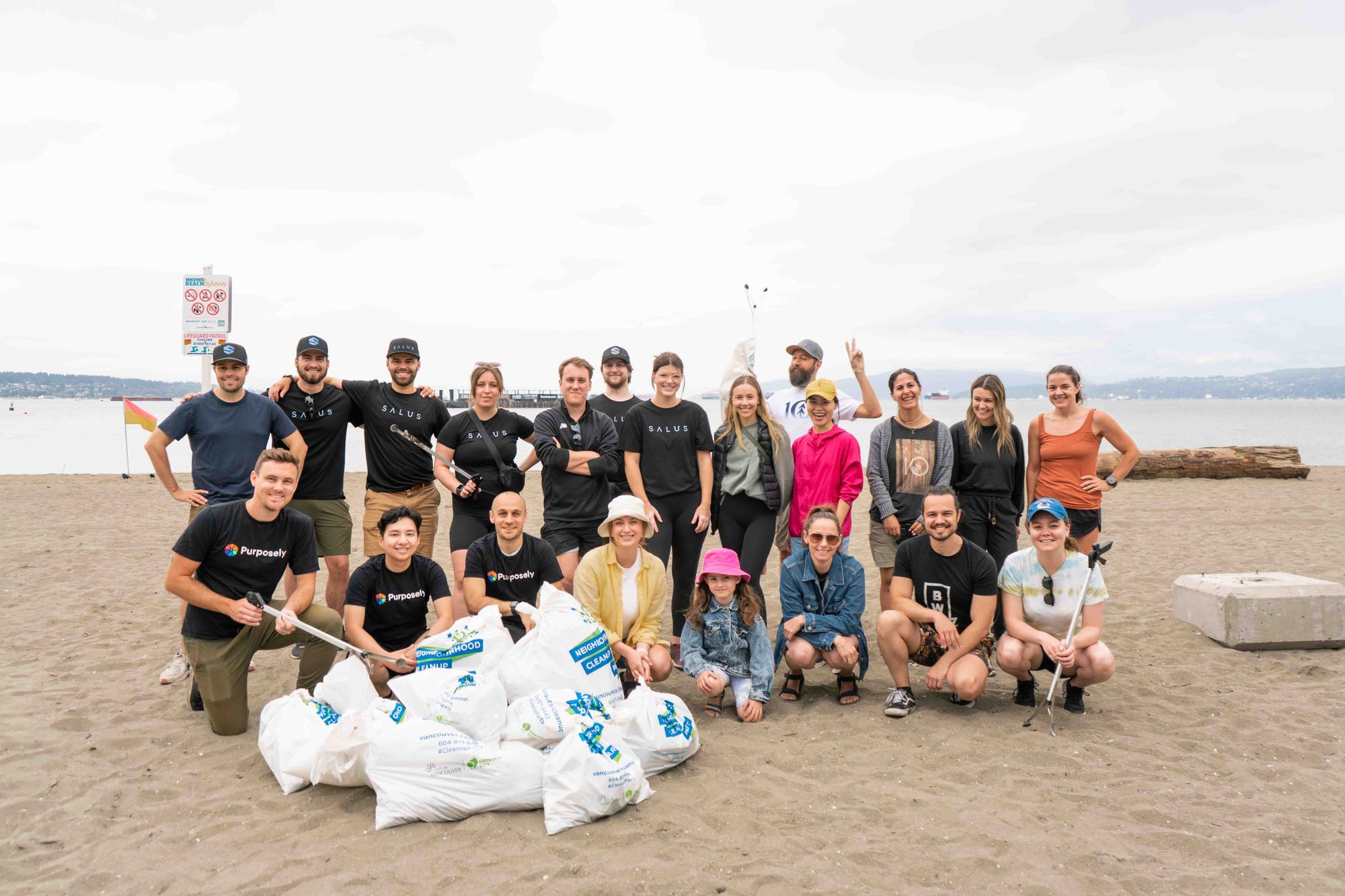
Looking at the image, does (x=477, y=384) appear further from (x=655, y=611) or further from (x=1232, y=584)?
(x=1232, y=584)

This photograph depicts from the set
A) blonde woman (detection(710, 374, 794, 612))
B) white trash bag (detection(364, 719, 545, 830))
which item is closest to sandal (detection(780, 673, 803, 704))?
blonde woman (detection(710, 374, 794, 612))

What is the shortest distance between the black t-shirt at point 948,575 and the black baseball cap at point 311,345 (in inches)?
154

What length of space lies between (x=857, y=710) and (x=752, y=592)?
0.88 m

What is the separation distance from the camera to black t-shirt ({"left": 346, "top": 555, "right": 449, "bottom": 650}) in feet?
14.6

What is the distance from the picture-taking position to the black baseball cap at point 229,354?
194 inches

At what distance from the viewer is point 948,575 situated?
15.0 feet

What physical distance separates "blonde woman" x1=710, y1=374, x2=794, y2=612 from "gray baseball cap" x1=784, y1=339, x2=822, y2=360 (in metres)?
0.43

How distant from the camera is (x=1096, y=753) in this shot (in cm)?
400

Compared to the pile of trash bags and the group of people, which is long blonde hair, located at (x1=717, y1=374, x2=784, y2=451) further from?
the pile of trash bags

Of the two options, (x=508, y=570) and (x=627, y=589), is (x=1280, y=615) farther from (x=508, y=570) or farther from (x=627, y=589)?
(x=508, y=570)

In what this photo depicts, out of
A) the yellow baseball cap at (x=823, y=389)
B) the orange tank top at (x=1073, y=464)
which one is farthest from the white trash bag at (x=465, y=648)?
the orange tank top at (x=1073, y=464)

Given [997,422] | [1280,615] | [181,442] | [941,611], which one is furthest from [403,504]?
[181,442]

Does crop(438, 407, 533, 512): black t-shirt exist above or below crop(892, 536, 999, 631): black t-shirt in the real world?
above

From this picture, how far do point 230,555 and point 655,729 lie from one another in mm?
2383
